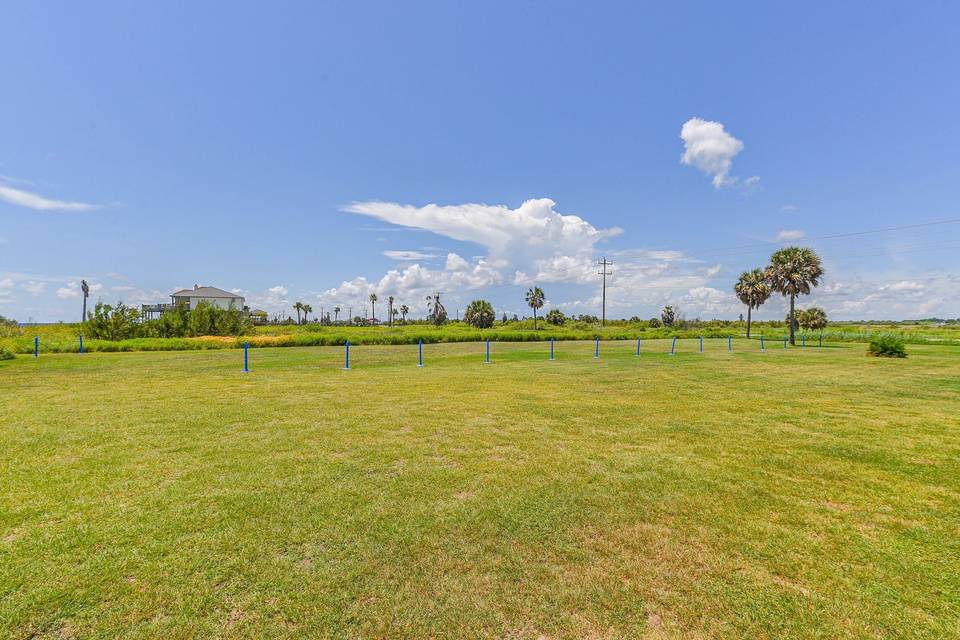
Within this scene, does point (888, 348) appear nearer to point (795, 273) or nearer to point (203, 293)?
point (795, 273)

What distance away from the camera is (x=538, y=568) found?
3.63 meters

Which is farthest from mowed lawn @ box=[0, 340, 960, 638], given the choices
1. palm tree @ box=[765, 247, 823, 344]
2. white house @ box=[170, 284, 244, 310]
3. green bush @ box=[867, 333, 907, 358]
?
white house @ box=[170, 284, 244, 310]

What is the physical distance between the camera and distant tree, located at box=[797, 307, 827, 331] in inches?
2995

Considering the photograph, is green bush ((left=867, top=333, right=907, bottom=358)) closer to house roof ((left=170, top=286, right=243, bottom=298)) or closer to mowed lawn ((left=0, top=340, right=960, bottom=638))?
mowed lawn ((left=0, top=340, right=960, bottom=638))

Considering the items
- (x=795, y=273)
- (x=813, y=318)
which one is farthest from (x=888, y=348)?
(x=813, y=318)

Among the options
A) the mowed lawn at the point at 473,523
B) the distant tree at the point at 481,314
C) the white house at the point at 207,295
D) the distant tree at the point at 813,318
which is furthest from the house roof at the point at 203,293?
the distant tree at the point at 813,318

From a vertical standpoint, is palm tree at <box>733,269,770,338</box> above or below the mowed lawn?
above

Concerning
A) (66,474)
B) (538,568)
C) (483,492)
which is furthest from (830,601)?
(66,474)

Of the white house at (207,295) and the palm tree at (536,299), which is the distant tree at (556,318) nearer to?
the palm tree at (536,299)

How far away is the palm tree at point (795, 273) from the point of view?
A: 43.8 meters

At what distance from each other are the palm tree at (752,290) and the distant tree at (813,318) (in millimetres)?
25579

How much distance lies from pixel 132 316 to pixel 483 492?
4508cm

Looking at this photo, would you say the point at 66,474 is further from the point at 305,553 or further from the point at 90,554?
the point at 305,553

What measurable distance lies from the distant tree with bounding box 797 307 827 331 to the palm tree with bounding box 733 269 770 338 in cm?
2558
